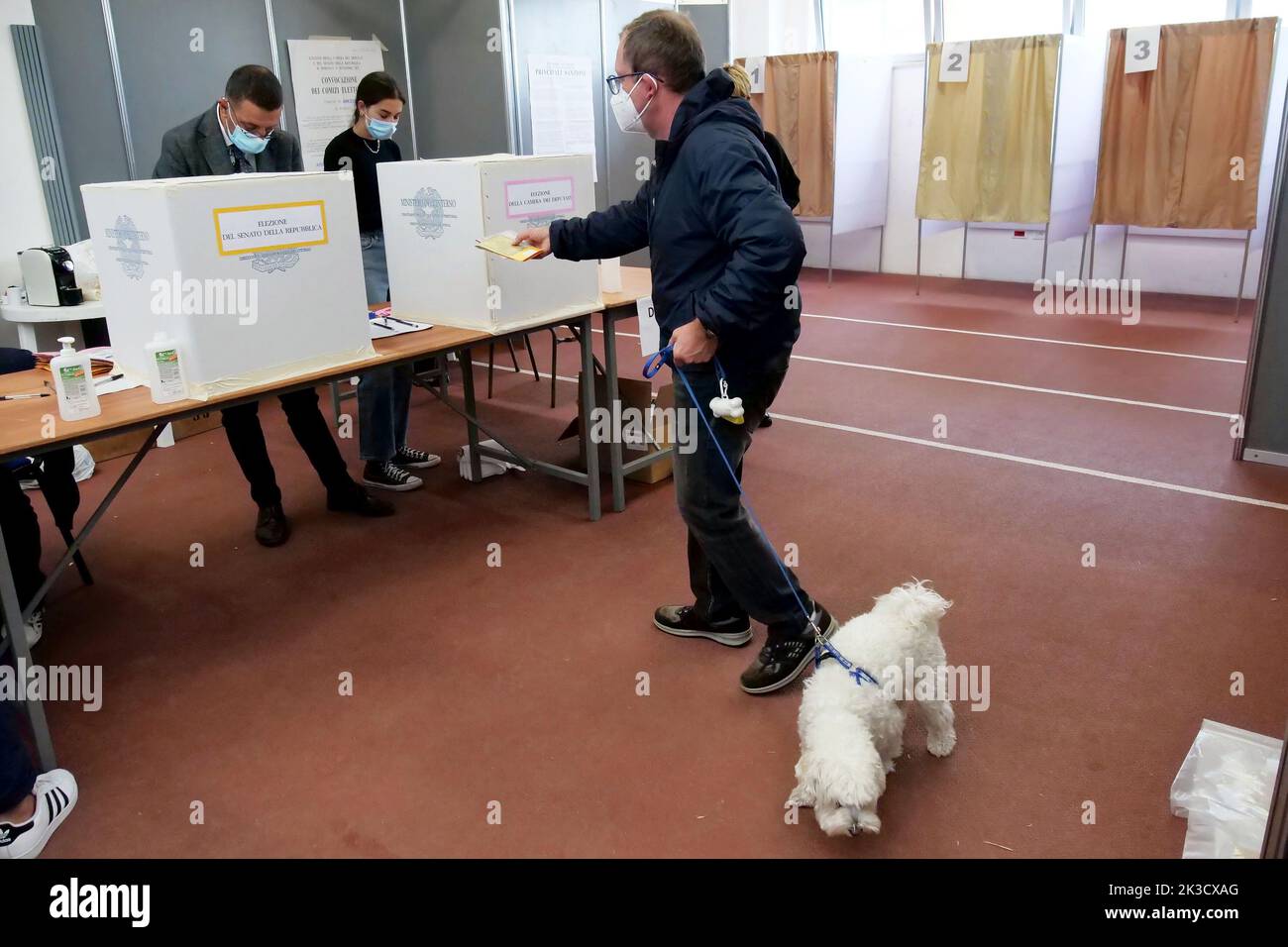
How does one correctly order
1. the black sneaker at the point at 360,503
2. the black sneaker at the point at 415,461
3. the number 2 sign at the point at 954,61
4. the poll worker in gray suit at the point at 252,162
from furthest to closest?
the number 2 sign at the point at 954,61
the black sneaker at the point at 415,461
the black sneaker at the point at 360,503
the poll worker in gray suit at the point at 252,162

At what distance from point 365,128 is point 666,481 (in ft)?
5.72

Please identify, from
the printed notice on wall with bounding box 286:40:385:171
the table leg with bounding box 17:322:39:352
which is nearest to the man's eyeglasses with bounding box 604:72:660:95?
the table leg with bounding box 17:322:39:352

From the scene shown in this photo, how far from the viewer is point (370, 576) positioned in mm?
3059

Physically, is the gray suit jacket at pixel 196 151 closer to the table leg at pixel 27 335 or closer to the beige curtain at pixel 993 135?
the table leg at pixel 27 335

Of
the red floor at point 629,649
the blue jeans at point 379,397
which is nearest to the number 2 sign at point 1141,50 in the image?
the red floor at point 629,649

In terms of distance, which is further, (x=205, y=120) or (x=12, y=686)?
(x=205, y=120)

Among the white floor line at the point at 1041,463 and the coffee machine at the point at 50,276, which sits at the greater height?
the coffee machine at the point at 50,276

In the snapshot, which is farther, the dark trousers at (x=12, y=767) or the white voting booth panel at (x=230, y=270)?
the white voting booth panel at (x=230, y=270)

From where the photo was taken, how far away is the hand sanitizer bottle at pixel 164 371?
2.27 m

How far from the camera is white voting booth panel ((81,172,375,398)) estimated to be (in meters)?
2.26

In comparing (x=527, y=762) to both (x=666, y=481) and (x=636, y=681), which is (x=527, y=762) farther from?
(x=666, y=481)

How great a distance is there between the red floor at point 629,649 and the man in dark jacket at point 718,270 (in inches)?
11.4

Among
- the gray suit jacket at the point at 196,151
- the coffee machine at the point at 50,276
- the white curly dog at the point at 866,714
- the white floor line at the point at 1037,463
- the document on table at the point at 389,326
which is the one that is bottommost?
the white floor line at the point at 1037,463

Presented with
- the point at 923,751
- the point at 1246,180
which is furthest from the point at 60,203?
the point at 1246,180
